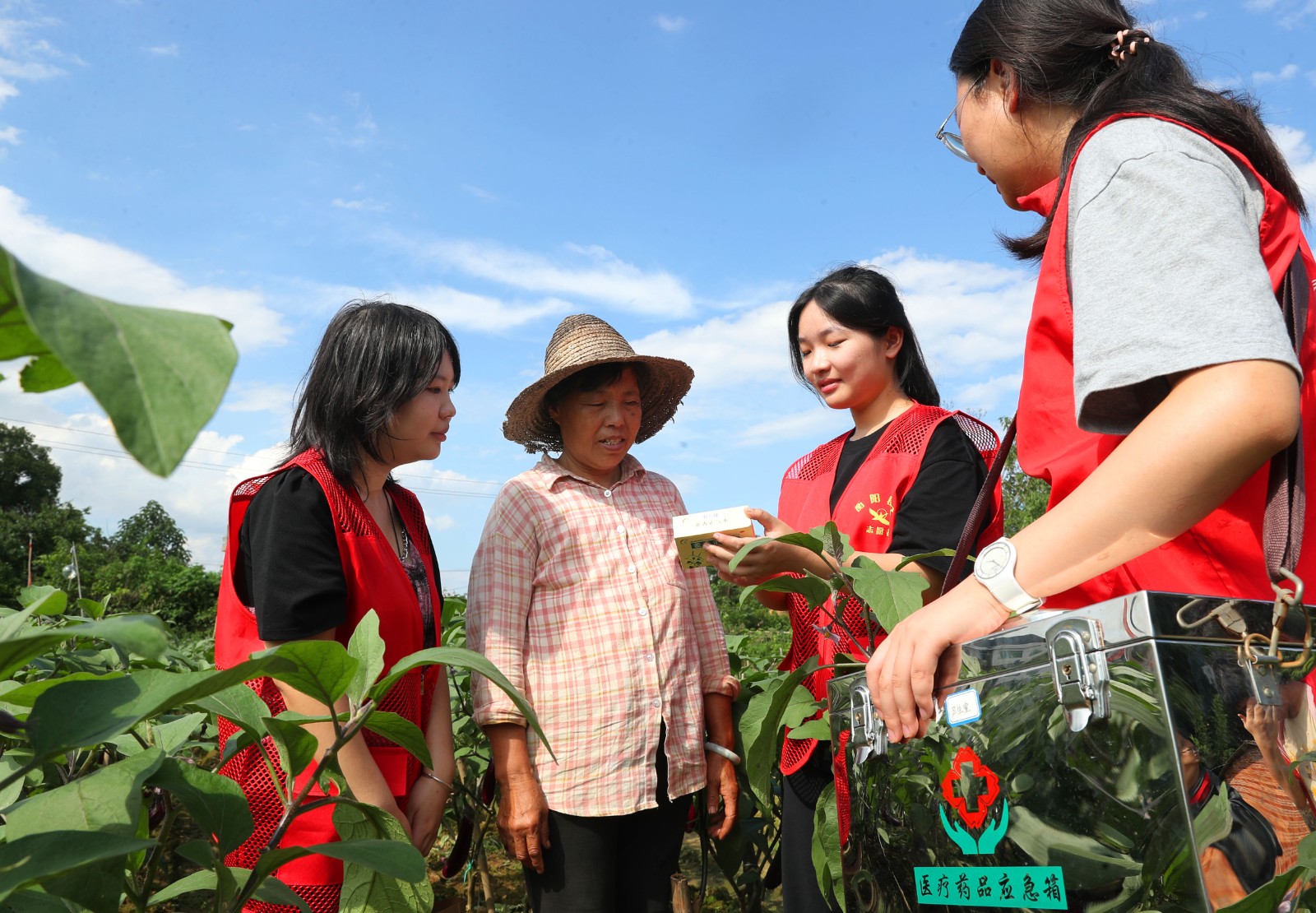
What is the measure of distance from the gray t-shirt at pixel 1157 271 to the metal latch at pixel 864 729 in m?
0.42

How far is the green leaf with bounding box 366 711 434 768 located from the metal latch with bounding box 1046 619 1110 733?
591 millimetres

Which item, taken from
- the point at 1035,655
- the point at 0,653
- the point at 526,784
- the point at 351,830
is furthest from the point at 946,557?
the point at 0,653

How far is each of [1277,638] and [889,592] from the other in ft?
1.99

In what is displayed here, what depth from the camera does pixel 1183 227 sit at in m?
0.98

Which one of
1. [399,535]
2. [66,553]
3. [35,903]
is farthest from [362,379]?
[66,553]

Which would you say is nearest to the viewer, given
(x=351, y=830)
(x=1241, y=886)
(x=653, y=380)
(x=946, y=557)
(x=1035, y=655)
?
(x=1241, y=886)

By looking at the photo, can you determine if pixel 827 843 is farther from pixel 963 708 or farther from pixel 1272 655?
pixel 1272 655

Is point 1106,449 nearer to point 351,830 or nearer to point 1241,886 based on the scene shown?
point 1241,886

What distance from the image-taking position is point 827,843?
5.79 ft

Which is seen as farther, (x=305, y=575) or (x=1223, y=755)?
(x=305, y=575)

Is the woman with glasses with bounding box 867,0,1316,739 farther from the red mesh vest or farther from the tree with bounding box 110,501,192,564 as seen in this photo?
the tree with bounding box 110,501,192,564

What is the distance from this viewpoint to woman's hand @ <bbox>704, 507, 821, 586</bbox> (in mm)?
2008

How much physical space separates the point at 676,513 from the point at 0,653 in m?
2.35

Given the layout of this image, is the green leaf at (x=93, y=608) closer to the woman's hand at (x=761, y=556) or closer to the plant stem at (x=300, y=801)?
the woman's hand at (x=761, y=556)
